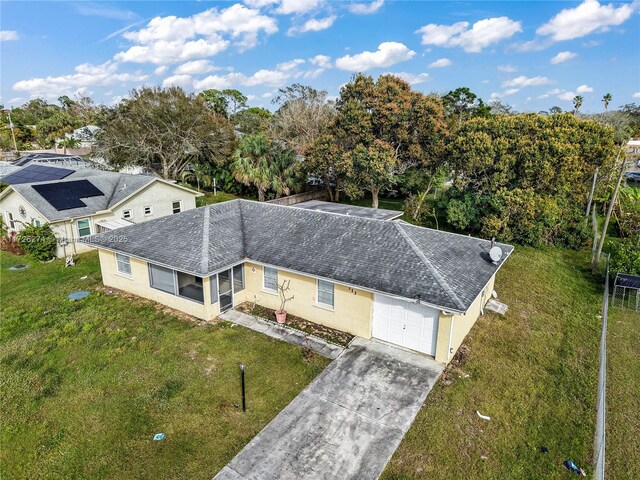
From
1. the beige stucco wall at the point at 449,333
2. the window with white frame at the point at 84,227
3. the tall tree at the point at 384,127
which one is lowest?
the beige stucco wall at the point at 449,333

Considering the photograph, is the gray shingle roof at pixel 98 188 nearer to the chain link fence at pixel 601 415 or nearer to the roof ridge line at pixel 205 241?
the roof ridge line at pixel 205 241

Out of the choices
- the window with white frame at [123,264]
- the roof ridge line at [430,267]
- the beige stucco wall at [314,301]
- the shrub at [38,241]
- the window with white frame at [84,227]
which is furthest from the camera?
the window with white frame at [84,227]

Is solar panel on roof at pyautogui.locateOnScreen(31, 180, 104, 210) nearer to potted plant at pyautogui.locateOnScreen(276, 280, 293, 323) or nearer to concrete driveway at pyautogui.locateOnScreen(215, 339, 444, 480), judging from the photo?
potted plant at pyautogui.locateOnScreen(276, 280, 293, 323)

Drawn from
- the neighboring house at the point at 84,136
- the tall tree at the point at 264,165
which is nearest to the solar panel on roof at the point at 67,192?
the tall tree at the point at 264,165

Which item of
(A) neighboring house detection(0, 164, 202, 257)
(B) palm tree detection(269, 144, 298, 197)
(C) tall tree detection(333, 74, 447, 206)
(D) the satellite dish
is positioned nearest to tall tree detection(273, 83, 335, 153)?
(B) palm tree detection(269, 144, 298, 197)

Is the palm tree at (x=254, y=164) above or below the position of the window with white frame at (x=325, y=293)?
above

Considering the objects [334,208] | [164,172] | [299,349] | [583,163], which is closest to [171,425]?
[299,349]
